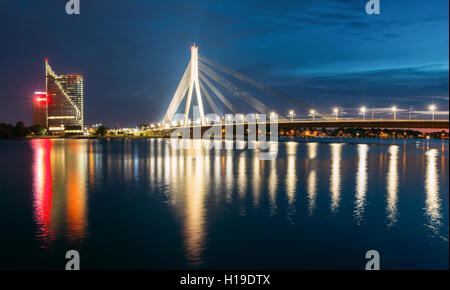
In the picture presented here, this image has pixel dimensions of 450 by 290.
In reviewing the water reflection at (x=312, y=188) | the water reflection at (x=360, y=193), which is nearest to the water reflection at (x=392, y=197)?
the water reflection at (x=360, y=193)

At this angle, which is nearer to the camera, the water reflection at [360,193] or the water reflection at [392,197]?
the water reflection at [392,197]

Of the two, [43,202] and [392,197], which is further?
[392,197]

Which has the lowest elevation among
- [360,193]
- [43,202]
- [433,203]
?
[433,203]

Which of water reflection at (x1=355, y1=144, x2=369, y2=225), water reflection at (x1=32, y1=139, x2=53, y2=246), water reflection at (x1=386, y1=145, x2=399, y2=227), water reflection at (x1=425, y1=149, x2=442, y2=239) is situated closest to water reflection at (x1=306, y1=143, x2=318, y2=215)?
water reflection at (x1=355, y1=144, x2=369, y2=225)

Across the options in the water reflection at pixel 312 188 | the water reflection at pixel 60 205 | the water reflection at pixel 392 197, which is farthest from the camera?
the water reflection at pixel 312 188

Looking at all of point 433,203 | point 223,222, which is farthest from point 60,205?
point 433,203

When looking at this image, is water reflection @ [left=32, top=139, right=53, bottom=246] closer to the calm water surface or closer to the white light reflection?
the calm water surface

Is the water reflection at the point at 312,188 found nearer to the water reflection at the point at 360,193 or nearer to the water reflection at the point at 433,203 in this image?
the water reflection at the point at 360,193

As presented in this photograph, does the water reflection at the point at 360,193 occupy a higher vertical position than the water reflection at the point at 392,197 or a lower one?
higher

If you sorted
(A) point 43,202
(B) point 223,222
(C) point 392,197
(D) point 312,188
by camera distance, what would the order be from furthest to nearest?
1. (D) point 312,188
2. (C) point 392,197
3. (A) point 43,202
4. (B) point 223,222

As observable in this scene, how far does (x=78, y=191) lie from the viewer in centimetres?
2267

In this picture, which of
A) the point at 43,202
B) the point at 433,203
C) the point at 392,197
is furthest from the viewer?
the point at 392,197

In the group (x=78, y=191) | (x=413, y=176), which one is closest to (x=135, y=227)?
(x=78, y=191)

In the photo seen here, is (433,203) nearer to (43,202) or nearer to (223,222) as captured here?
(223,222)
